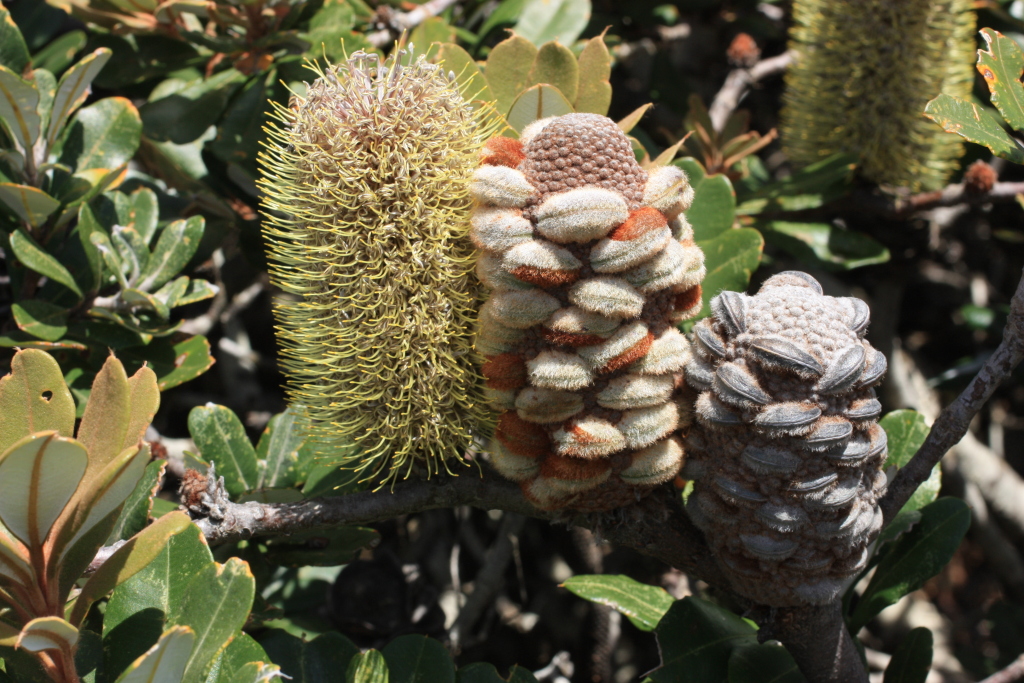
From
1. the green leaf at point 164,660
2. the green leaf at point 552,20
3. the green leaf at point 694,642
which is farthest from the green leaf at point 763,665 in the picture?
the green leaf at point 552,20

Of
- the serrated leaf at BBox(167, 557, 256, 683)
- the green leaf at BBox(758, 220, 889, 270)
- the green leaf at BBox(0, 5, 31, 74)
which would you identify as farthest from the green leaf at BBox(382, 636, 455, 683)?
the green leaf at BBox(0, 5, 31, 74)

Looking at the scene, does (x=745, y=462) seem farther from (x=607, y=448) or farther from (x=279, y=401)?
(x=279, y=401)

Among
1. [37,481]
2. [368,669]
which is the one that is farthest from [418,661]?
[37,481]

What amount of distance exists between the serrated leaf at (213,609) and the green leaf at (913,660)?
48.3 inches

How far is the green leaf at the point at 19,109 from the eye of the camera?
1.32m

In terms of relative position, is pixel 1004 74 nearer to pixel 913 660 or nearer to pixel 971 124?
pixel 971 124

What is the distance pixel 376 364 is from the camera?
45.8 inches

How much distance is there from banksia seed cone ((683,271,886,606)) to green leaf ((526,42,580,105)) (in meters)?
0.49

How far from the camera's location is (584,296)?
3.27 feet

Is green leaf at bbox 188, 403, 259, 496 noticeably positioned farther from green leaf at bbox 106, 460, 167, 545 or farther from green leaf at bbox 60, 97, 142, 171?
green leaf at bbox 60, 97, 142, 171

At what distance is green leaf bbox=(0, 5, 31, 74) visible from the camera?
60.3 inches

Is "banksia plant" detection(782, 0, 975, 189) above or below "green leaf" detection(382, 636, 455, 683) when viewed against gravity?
above

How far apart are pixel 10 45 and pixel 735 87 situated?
1912 millimetres

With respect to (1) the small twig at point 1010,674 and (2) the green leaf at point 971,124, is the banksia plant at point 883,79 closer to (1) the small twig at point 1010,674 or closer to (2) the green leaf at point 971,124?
(2) the green leaf at point 971,124
